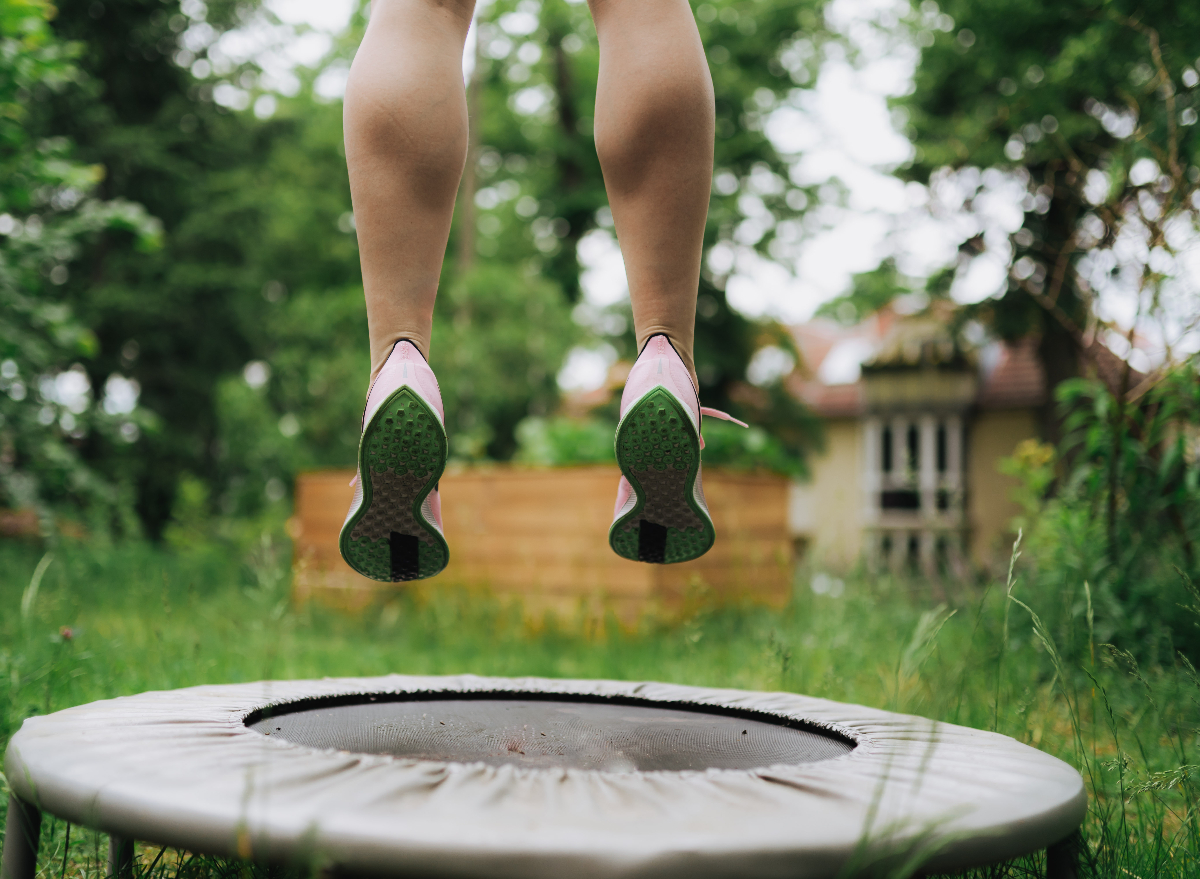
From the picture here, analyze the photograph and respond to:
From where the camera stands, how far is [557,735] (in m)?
1.10

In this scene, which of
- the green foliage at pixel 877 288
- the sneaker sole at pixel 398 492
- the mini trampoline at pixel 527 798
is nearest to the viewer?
the mini trampoline at pixel 527 798

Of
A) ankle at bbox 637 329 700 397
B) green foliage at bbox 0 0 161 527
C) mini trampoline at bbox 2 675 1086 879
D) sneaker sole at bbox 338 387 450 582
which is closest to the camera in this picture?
mini trampoline at bbox 2 675 1086 879

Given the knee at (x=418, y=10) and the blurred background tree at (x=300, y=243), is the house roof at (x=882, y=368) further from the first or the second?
the knee at (x=418, y=10)

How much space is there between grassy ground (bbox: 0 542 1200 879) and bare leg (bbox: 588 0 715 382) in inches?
18.9

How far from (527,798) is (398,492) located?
42cm

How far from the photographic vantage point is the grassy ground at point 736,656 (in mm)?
1057

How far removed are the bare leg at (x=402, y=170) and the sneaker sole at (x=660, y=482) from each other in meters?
0.27

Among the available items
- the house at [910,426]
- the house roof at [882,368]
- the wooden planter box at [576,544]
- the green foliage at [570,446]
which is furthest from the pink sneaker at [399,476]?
the house at [910,426]

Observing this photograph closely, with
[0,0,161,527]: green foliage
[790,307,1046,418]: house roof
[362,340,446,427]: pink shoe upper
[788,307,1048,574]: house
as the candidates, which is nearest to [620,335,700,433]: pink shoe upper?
[362,340,446,427]: pink shoe upper

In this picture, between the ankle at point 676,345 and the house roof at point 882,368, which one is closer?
the ankle at point 676,345

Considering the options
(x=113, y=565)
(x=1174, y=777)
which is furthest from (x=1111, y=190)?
(x=113, y=565)

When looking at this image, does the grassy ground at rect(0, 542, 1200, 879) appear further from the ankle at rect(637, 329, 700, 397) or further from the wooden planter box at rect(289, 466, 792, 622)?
the ankle at rect(637, 329, 700, 397)

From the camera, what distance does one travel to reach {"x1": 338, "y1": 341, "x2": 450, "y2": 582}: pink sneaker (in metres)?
0.94

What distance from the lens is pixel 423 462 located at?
958 mm
